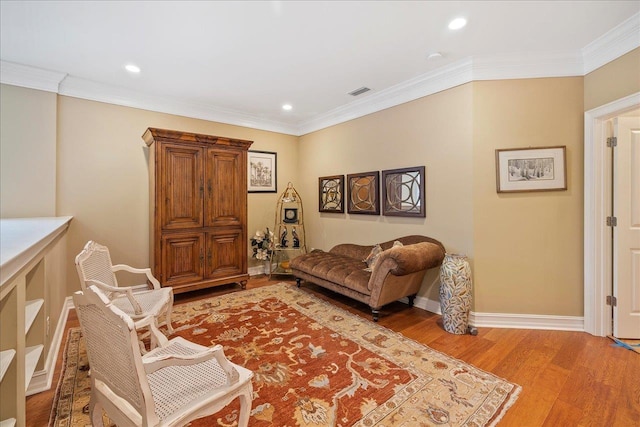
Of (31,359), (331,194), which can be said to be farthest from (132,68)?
(331,194)

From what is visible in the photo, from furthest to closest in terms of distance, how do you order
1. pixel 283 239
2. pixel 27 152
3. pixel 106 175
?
1. pixel 283 239
2. pixel 106 175
3. pixel 27 152

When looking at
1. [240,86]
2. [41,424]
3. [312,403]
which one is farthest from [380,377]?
[240,86]

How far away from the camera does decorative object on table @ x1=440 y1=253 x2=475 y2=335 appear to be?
275 cm

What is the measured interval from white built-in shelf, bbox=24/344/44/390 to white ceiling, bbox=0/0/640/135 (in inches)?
99.7

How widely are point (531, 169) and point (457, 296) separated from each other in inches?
60.1

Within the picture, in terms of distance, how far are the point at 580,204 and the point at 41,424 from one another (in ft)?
15.2

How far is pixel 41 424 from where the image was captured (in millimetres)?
1657

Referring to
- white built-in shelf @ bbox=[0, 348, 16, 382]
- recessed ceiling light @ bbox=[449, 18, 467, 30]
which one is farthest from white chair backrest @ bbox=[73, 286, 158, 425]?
recessed ceiling light @ bbox=[449, 18, 467, 30]

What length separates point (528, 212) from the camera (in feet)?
9.48

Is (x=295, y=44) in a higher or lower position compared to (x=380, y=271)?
higher

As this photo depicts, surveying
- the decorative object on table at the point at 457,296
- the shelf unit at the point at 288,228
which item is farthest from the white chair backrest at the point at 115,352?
the shelf unit at the point at 288,228

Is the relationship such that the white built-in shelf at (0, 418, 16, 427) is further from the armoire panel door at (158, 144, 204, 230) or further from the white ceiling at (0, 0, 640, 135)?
the white ceiling at (0, 0, 640, 135)

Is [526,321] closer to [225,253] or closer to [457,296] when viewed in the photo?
[457,296]

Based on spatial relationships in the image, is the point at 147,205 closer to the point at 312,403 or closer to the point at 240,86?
the point at 240,86
